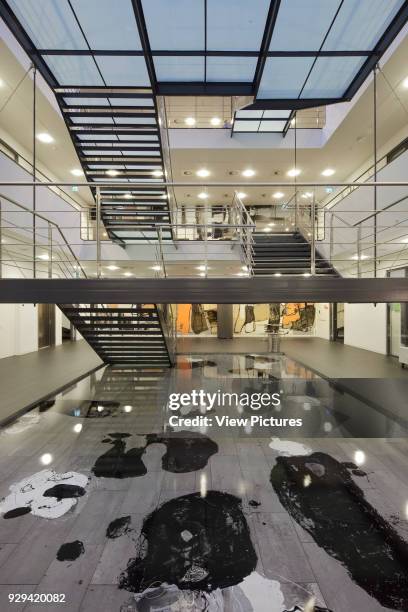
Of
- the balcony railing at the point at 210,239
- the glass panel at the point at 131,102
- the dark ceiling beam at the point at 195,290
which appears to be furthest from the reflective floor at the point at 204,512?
the glass panel at the point at 131,102

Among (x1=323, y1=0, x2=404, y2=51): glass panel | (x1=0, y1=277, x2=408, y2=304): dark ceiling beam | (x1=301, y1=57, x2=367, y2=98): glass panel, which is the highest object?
(x1=301, y1=57, x2=367, y2=98): glass panel

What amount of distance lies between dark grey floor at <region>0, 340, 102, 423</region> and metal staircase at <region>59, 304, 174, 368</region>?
0.66m

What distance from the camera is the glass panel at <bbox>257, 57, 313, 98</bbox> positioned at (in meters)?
3.94

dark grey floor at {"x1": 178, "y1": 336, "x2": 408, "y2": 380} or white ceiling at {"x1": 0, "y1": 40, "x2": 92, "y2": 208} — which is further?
A: dark grey floor at {"x1": 178, "y1": 336, "x2": 408, "y2": 380}

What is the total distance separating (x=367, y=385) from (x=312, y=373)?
3.67ft

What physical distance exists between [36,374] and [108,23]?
5343 mm

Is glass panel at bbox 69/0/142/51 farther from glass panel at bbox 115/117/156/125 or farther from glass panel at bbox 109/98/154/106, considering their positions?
glass panel at bbox 115/117/156/125

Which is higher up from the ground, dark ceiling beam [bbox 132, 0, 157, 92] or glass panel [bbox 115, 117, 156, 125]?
dark ceiling beam [bbox 132, 0, 157, 92]

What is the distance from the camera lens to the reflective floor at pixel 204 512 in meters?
1.49

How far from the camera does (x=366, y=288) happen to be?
2660 millimetres

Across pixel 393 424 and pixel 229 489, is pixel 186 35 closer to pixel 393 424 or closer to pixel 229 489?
pixel 229 489

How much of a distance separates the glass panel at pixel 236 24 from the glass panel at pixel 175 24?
12cm

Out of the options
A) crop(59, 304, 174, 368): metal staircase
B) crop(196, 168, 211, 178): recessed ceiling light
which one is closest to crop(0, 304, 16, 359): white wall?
crop(59, 304, 174, 368): metal staircase

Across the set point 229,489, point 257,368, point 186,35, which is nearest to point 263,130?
point 186,35
